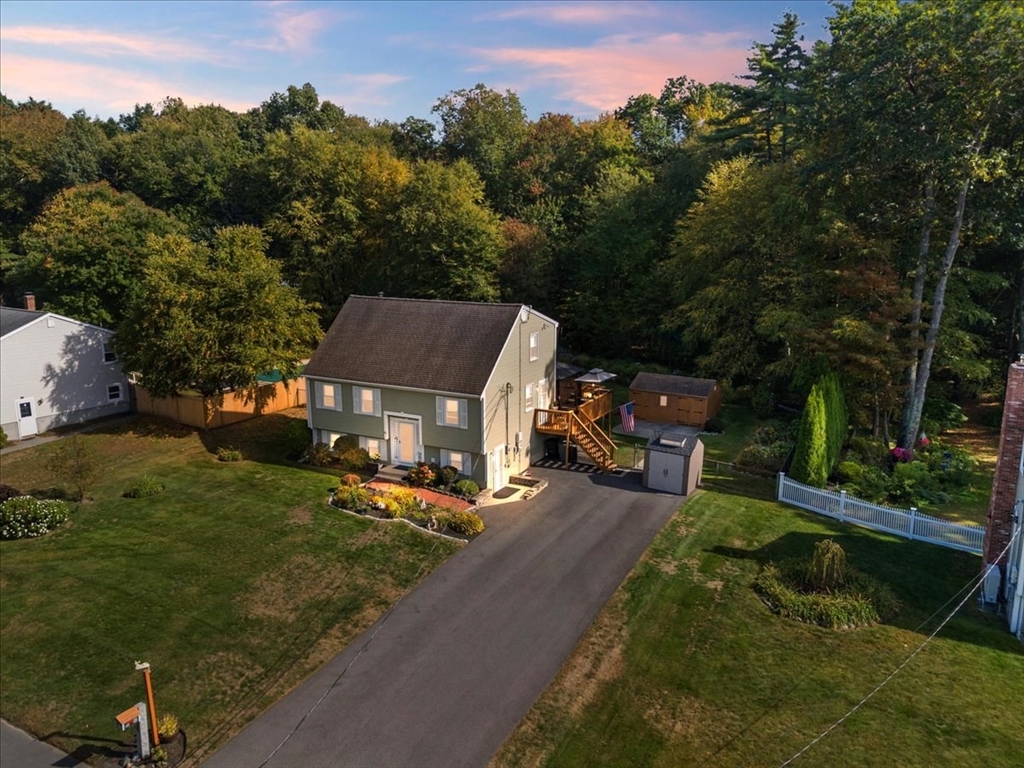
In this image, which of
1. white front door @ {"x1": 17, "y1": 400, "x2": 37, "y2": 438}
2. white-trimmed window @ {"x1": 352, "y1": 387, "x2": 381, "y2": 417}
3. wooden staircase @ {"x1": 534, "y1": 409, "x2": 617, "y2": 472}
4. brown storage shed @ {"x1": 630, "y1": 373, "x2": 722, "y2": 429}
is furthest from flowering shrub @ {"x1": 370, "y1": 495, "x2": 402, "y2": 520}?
white front door @ {"x1": 17, "y1": 400, "x2": 37, "y2": 438}

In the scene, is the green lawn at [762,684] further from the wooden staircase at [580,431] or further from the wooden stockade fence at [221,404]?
the wooden stockade fence at [221,404]

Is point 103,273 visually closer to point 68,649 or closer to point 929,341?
point 68,649

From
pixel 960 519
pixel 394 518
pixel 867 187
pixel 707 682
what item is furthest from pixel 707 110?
pixel 707 682

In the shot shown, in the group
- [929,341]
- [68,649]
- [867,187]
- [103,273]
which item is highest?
[867,187]

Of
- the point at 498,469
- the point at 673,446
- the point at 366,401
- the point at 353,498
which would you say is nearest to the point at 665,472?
the point at 673,446

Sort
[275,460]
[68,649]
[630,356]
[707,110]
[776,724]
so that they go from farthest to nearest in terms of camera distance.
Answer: [707,110] → [630,356] → [275,460] → [68,649] → [776,724]

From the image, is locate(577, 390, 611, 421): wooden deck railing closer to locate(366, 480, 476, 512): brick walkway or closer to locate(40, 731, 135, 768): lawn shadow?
locate(366, 480, 476, 512): brick walkway
